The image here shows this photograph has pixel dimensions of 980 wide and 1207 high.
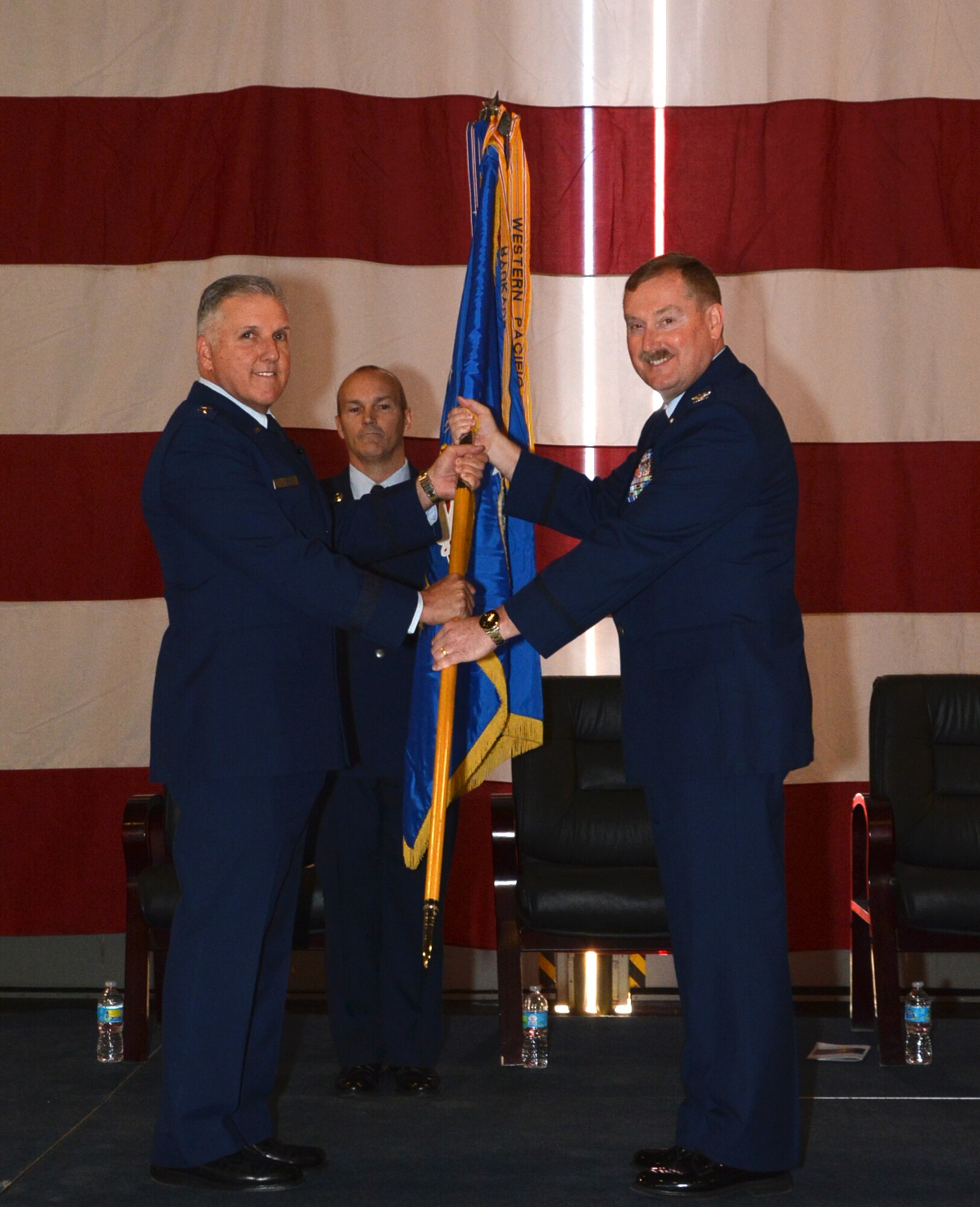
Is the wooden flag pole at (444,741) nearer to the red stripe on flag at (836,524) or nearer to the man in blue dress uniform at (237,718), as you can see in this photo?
the man in blue dress uniform at (237,718)

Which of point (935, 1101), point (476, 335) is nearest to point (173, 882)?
point (476, 335)

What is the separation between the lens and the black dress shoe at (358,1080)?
3402 millimetres

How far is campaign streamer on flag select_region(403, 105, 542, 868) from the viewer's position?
3.28m

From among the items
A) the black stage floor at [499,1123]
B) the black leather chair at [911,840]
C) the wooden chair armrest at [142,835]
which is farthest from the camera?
the wooden chair armrest at [142,835]

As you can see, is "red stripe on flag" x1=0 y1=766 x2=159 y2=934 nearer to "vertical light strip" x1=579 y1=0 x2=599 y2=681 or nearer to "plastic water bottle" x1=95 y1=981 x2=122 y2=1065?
"plastic water bottle" x1=95 y1=981 x2=122 y2=1065

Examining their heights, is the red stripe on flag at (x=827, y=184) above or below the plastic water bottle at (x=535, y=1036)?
above

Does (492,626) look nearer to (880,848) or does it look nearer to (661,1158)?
(661,1158)

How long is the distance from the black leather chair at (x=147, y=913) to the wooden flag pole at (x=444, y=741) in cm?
57

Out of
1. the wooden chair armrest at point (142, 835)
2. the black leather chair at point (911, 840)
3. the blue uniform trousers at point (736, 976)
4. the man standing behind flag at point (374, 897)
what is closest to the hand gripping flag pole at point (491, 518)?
the man standing behind flag at point (374, 897)

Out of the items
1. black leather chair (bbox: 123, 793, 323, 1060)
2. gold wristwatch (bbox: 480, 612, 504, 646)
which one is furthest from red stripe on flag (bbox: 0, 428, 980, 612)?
gold wristwatch (bbox: 480, 612, 504, 646)

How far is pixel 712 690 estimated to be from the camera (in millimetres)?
2695

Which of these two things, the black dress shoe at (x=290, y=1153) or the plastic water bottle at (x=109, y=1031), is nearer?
the black dress shoe at (x=290, y=1153)

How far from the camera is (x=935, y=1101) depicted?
3324 mm

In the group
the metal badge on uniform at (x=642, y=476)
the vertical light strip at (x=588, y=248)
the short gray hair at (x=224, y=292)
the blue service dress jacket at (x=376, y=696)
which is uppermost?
the vertical light strip at (x=588, y=248)
